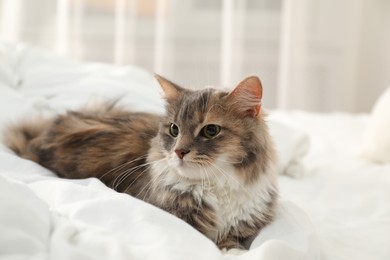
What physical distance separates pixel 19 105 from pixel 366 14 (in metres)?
2.98

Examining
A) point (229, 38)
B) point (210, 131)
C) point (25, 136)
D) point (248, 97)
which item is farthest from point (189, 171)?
point (229, 38)

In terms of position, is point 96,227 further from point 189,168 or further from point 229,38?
point 229,38

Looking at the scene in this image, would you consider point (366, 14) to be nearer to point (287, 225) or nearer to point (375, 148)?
point (375, 148)

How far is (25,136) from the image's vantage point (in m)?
1.65

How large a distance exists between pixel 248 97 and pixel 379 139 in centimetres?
115

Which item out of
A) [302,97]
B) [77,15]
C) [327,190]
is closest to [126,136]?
[327,190]

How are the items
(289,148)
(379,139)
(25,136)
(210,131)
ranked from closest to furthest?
(210,131) < (25,136) < (289,148) < (379,139)

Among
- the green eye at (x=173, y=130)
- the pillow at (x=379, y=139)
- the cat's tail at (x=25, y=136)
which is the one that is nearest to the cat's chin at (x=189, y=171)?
the green eye at (x=173, y=130)

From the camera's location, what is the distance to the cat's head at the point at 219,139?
119cm

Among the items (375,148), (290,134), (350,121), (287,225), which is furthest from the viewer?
(350,121)

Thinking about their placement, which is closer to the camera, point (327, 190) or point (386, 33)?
point (327, 190)

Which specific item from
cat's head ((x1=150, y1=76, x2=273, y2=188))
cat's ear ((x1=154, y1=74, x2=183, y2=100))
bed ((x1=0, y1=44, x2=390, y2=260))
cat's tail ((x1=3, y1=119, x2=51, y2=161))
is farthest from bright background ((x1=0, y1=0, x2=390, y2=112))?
cat's head ((x1=150, y1=76, x2=273, y2=188))

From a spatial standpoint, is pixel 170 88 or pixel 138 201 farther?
pixel 170 88

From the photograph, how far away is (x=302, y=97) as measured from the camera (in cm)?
383
